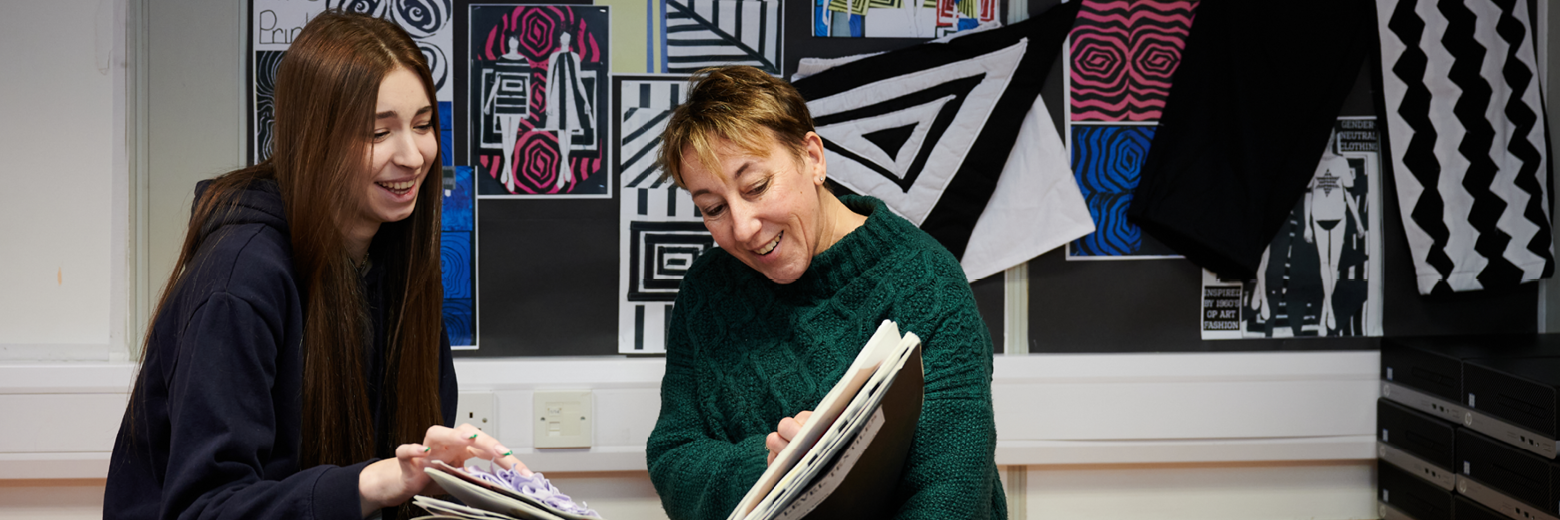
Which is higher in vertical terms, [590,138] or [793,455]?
[590,138]

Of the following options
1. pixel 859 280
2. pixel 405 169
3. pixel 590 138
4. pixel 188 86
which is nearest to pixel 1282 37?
pixel 859 280

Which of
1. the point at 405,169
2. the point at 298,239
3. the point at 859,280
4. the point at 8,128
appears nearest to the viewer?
the point at 298,239

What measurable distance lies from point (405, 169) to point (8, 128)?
1212 mm

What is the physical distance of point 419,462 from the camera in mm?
924

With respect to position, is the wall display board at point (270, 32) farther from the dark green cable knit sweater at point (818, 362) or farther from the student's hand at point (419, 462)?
the student's hand at point (419, 462)

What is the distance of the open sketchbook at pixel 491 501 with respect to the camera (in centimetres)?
80

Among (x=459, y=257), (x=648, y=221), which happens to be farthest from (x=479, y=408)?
(x=648, y=221)

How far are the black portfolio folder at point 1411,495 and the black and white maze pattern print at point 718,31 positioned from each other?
59.5 inches

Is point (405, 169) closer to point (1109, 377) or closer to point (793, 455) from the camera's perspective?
point (793, 455)

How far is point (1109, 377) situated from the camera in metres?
1.94

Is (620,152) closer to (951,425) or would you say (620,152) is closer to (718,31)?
(718,31)

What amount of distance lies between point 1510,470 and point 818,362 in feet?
4.25

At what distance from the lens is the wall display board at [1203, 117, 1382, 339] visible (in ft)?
6.52

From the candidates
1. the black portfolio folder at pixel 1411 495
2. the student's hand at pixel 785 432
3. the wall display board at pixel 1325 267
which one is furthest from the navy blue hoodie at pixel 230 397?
the black portfolio folder at pixel 1411 495
